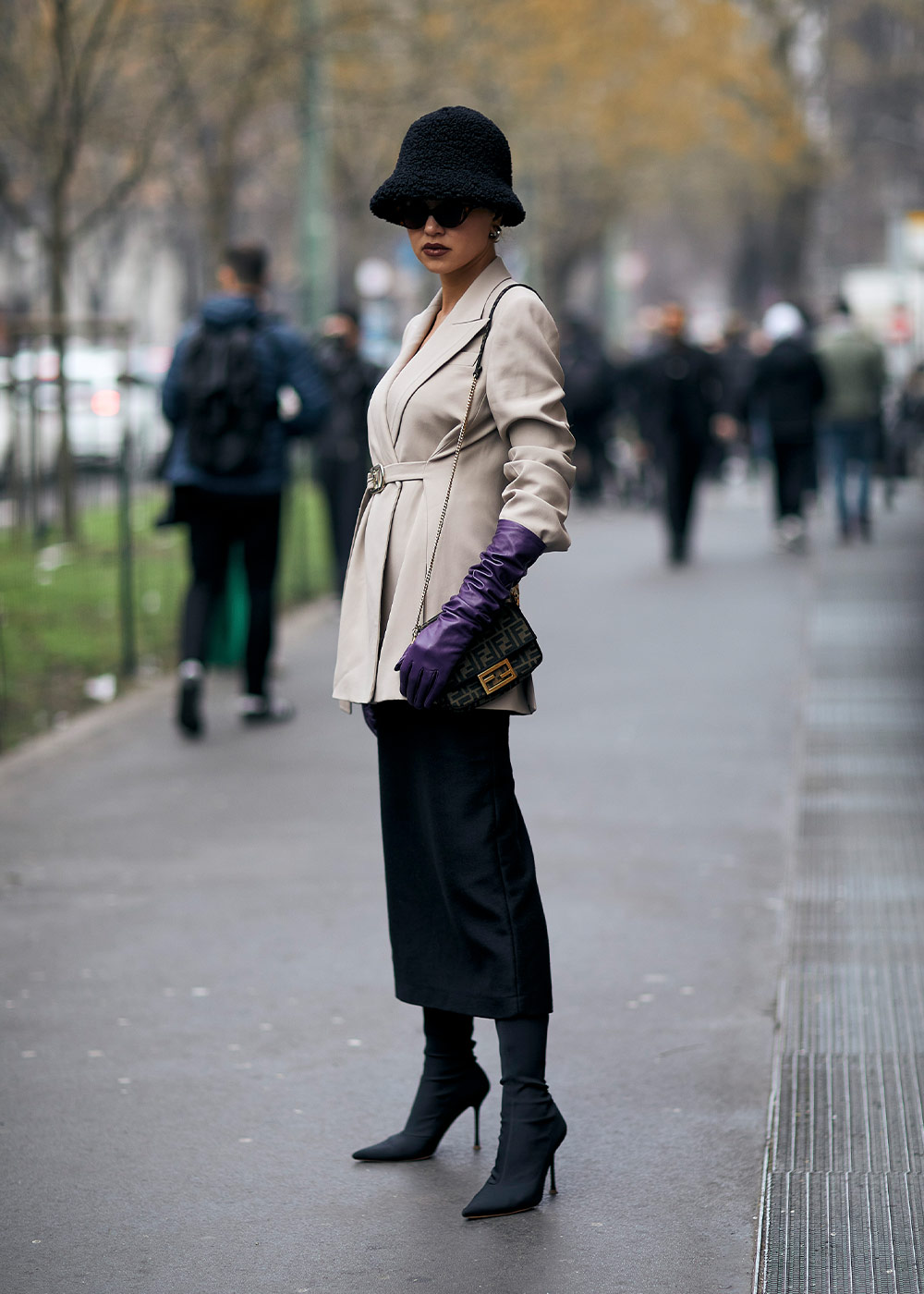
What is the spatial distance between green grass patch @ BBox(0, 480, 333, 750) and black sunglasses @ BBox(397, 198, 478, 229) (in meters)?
4.98

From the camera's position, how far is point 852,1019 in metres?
4.79

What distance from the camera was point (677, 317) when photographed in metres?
16.1

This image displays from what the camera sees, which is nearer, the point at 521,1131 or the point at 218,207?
the point at 521,1131

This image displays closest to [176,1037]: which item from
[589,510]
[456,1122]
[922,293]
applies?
[456,1122]

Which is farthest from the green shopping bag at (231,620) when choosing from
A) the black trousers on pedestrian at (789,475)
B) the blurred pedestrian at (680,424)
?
the black trousers on pedestrian at (789,475)

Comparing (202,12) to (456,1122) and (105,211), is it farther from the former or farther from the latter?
(456,1122)

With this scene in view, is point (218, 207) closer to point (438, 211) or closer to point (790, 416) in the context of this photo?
point (790, 416)

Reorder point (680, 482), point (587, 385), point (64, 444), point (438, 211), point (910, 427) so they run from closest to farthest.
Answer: point (438, 211), point (64, 444), point (680, 482), point (587, 385), point (910, 427)

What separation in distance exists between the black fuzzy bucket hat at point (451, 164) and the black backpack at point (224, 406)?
4540mm

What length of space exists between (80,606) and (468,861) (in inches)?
325

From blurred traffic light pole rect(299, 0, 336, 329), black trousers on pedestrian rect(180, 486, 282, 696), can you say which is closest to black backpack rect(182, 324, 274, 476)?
black trousers on pedestrian rect(180, 486, 282, 696)

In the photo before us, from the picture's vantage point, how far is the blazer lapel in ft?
12.0

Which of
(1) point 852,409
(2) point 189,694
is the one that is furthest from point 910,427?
(2) point 189,694

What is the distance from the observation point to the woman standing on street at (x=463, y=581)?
3.58m
